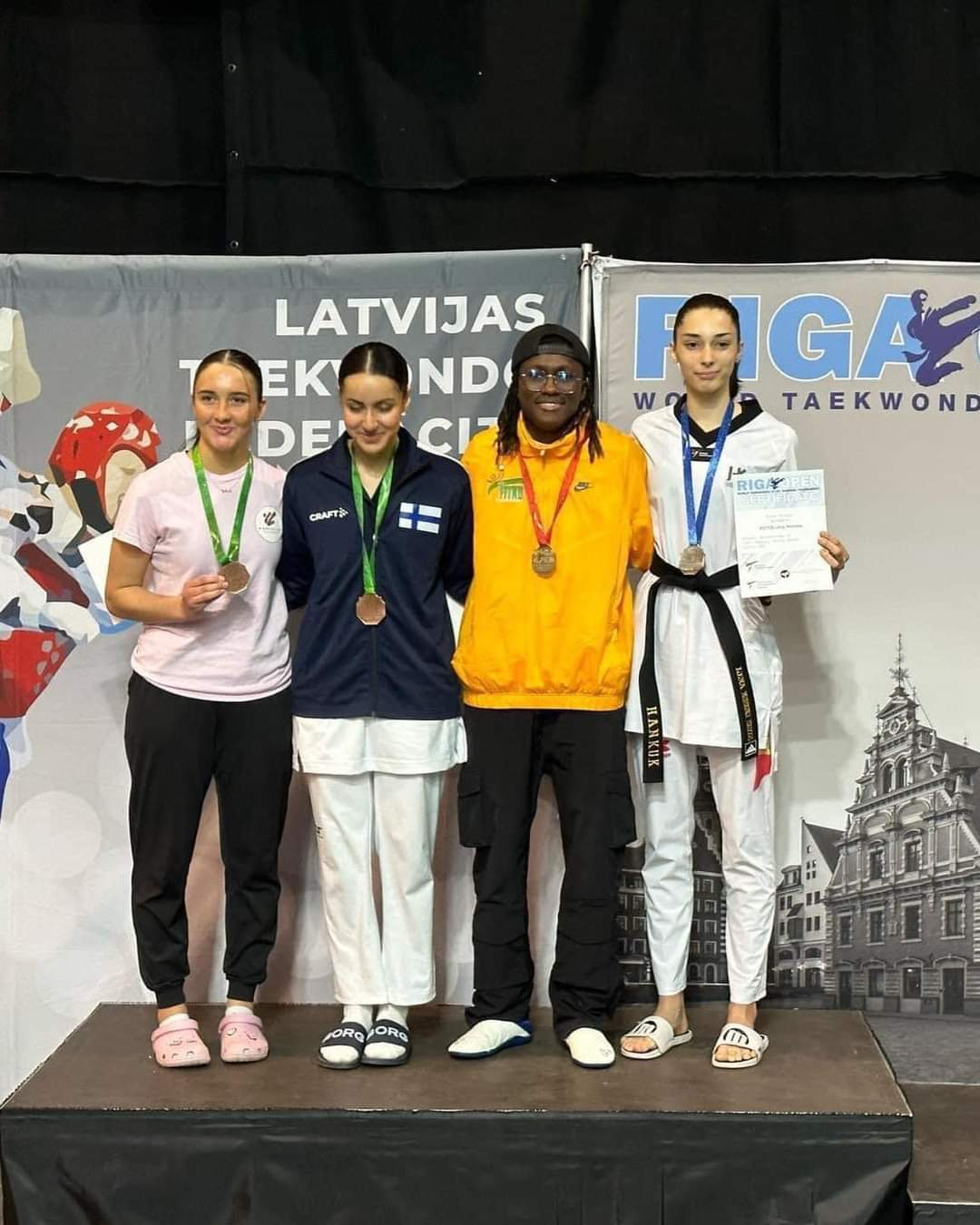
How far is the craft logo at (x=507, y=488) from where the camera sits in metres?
2.90

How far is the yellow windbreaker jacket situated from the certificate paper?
219 mm

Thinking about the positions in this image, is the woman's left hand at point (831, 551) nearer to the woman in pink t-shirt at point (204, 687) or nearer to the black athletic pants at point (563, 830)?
the black athletic pants at point (563, 830)

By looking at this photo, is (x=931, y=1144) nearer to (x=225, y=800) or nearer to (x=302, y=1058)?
(x=302, y=1058)

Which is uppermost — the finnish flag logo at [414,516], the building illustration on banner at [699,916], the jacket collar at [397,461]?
the jacket collar at [397,461]

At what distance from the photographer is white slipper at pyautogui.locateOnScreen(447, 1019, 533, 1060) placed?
9.54 ft

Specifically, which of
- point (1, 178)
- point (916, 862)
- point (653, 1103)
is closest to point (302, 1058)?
point (653, 1103)

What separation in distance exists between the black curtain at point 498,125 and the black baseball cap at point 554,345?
819mm

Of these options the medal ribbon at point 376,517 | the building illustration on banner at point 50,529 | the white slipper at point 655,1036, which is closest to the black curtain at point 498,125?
the building illustration on banner at point 50,529

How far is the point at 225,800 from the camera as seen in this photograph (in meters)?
2.95

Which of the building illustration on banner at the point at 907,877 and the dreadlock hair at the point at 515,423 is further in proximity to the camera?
the building illustration on banner at the point at 907,877

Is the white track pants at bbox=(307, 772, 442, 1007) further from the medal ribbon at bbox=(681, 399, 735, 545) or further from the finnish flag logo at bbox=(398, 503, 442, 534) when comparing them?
the medal ribbon at bbox=(681, 399, 735, 545)

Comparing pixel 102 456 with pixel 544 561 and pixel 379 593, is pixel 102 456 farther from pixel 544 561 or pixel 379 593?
pixel 544 561

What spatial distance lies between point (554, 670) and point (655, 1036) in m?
0.82

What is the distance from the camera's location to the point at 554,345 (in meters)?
2.84
